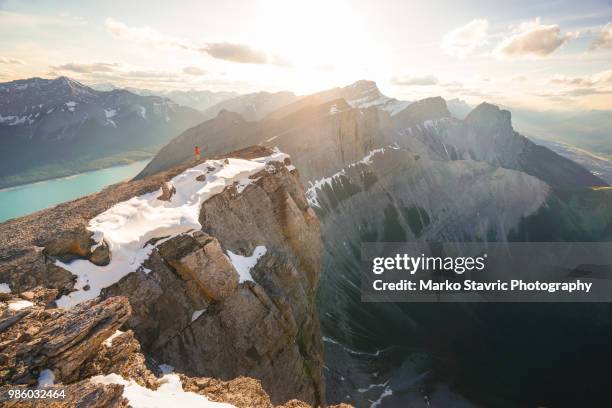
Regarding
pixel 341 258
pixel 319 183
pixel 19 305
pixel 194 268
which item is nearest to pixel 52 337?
pixel 19 305

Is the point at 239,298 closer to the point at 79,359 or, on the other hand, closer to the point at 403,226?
the point at 79,359

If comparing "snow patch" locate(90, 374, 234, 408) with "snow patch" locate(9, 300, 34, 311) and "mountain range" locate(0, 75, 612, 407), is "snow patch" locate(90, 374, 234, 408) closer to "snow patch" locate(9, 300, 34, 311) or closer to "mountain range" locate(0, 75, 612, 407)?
"snow patch" locate(9, 300, 34, 311)

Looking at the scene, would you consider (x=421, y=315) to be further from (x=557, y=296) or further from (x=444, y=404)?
(x=557, y=296)

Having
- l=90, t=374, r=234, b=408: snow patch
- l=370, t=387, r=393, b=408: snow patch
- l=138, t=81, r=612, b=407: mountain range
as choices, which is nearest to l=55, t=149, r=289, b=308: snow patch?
l=90, t=374, r=234, b=408: snow patch

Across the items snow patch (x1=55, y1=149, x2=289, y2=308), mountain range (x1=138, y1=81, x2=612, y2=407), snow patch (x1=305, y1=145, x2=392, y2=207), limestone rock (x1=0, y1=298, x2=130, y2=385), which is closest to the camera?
limestone rock (x1=0, y1=298, x2=130, y2=385)

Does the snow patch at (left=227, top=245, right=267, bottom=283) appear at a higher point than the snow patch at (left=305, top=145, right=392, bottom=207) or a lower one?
higher
